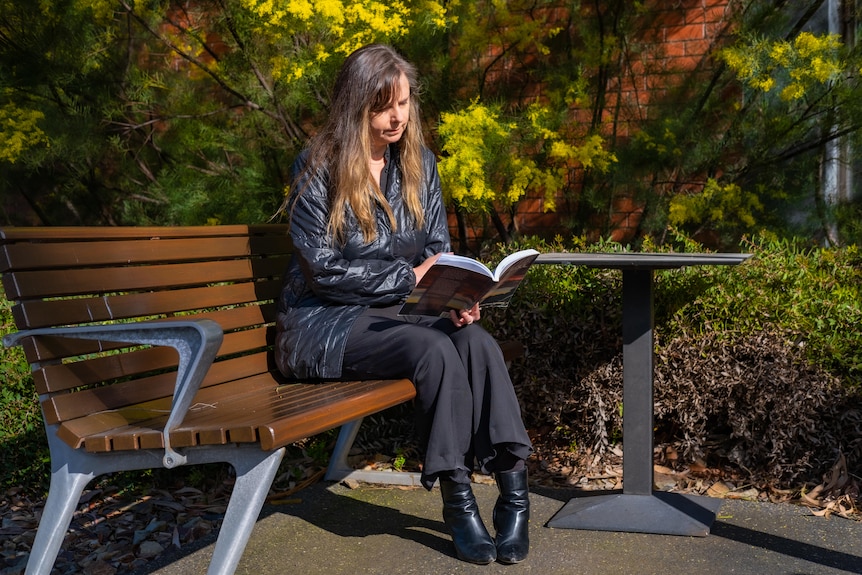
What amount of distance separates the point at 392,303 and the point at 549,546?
0.93 meters

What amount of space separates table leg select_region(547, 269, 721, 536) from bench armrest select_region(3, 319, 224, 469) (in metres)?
1.35

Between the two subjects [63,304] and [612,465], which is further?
[612,465]

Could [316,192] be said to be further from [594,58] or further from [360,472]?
[594,58]

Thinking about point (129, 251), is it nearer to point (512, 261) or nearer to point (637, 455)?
point (512, 261)

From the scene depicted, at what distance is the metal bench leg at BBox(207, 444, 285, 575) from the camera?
225 cm

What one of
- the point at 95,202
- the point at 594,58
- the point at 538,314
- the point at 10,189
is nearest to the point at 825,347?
the point at 538,314

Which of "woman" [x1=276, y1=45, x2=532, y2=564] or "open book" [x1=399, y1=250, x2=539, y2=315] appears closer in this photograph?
"open book" [x1=399, y1=250, x2=539, y2=315]

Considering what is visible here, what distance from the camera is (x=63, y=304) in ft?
8.74

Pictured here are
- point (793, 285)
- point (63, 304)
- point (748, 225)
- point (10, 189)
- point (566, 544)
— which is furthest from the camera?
point (10, 189)

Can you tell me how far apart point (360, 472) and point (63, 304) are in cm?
144

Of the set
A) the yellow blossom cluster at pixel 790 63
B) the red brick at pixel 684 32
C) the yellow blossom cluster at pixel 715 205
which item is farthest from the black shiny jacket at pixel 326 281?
the red brick at pixel 684 32

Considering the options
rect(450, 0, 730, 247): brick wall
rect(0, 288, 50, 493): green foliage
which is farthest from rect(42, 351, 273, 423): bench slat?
rect(450, 0, 730, 247): brick wall

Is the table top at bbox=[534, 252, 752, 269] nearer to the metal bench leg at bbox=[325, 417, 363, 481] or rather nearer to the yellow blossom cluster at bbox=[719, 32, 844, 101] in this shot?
the metal bench leg at bbox=[325, 417, 363, 481]

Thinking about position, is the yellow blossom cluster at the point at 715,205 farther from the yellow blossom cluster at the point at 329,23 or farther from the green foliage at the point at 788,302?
the yellow blossom cluster at the point at 329,23
